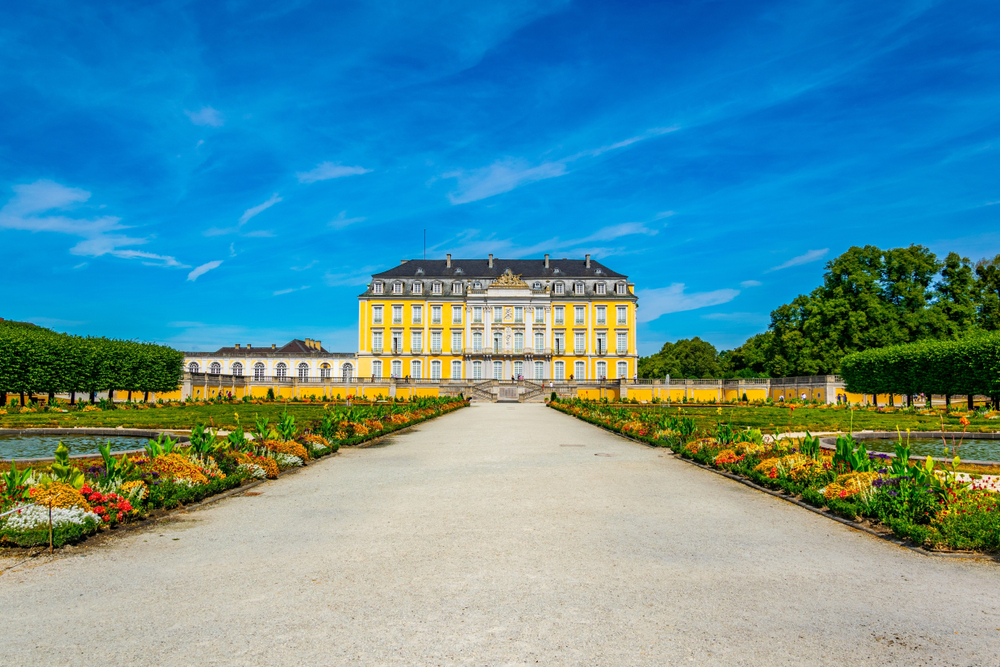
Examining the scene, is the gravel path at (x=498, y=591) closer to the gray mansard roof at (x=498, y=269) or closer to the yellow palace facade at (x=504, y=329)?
the yellow palace facade at (x=504, y=329)

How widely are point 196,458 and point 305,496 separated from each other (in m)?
1.82

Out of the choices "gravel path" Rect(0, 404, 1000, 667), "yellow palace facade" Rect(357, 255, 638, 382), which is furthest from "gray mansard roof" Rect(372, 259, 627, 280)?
"gravel path" Rect(0, 404, 1000, 667)

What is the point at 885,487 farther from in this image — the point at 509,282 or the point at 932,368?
the point at 509,282

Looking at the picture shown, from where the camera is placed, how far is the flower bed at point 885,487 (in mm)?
6258

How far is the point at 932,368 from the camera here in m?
36.8

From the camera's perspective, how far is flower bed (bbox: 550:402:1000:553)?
6258 millimetres

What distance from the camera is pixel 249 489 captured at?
9.55 m

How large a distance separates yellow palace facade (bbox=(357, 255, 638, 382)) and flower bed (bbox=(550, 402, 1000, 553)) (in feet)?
A: 189


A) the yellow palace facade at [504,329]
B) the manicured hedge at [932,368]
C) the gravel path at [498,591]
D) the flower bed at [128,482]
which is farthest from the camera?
the yellow palace facade at [504,329]

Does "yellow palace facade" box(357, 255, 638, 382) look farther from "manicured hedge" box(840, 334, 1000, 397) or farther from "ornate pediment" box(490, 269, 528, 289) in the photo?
"manicured hedge" box(840, 334, 1000, 397)

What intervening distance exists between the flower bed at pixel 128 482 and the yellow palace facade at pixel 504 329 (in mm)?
57666

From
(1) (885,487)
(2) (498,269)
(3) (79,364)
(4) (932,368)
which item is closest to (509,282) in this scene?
(2) (498,269)

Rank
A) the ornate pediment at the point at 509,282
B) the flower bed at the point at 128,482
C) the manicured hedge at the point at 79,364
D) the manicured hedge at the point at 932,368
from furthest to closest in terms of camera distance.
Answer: the ornate pediment at the point at 509,282 < the manicured hedge at the point at 79,364 < the manicured hedge at the point at 932,368 < the flower bed at the point at 128,482

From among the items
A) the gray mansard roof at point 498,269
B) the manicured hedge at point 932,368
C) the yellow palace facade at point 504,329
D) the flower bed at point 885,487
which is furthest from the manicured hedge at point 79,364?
the manicured hedge at point 932,368
